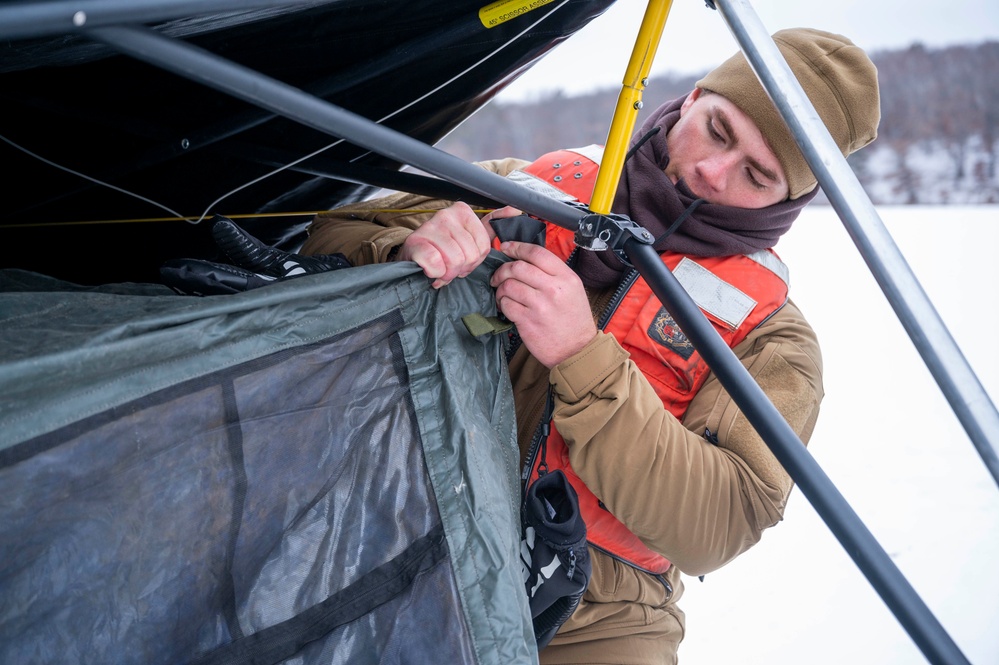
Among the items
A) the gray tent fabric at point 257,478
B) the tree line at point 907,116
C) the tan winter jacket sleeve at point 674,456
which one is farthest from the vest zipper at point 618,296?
the tree line at point 907,116

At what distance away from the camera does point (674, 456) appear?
1.06m

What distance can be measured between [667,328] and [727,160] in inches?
13.0

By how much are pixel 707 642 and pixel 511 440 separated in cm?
164

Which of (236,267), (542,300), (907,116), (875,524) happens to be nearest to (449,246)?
(542,300)

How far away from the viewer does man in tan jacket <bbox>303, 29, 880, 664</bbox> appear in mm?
1036

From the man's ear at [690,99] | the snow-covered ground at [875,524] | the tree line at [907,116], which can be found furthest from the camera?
the tree line at [907,116]

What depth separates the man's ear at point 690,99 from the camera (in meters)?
1.40

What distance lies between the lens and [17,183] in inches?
52.1

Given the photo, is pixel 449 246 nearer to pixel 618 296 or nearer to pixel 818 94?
pixel 618 296

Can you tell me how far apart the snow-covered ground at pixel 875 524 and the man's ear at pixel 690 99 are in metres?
0.61

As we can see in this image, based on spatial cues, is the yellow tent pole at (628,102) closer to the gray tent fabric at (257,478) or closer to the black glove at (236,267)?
the gray tent fabric at (257,478)

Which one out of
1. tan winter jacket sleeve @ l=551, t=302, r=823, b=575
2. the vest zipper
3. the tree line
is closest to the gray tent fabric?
tan winter jacket sleeve @ l=551, t=302, r=823, b=575

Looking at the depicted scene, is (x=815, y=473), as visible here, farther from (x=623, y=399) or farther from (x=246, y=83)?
(x=246, y=83)

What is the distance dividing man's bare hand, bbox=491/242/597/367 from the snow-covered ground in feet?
1.82
